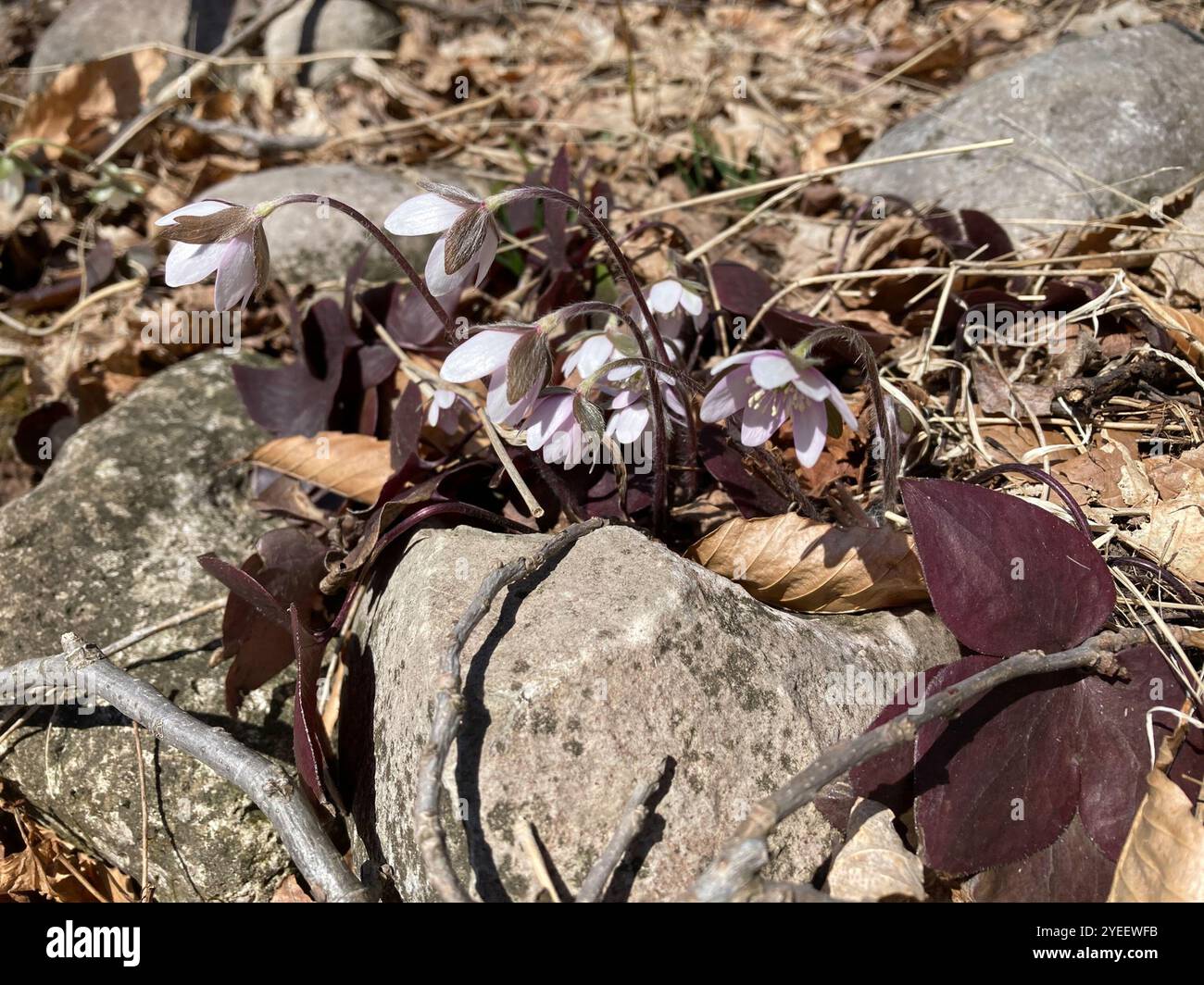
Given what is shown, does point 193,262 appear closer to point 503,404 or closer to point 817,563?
point 503,404

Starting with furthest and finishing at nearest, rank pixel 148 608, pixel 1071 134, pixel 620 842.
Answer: pixel 1071 134
pixel 148 608
pixel 620 842

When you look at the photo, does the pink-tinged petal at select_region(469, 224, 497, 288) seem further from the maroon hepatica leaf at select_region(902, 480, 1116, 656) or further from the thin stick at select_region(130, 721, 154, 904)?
the thin stick at select_region(130, 721, 154, 904)

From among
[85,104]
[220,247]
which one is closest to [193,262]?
[220,247]

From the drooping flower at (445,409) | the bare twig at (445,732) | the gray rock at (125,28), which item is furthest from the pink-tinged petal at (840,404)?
the gray rock at (125,28)

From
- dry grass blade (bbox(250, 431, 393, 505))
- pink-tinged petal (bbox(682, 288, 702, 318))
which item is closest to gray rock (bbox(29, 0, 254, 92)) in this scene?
dry grass blade (bbox(250, 431, 393, 505))

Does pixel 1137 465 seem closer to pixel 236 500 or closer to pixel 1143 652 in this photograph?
pixel 1143 652

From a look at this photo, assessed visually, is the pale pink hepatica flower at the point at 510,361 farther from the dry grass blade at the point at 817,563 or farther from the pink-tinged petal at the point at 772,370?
the dry grass blade at the point at 817,563

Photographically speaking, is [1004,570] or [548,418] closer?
[1004,570]
